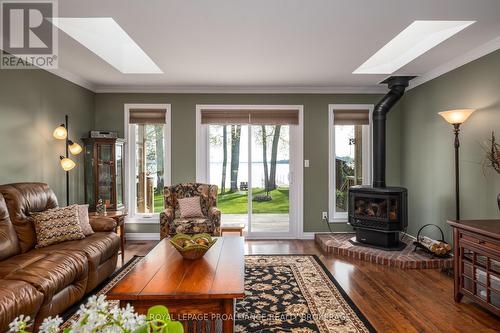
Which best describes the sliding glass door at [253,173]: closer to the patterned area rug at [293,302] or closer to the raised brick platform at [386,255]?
the raised brick platform at [386,255]

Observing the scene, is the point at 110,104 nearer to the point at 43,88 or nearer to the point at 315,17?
the point at 43,88

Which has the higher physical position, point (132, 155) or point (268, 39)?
point (268, 39)

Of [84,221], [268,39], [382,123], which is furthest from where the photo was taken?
[382,123]

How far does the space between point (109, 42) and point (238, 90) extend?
6.97ft

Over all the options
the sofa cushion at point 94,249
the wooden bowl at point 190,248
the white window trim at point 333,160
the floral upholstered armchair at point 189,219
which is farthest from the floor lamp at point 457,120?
the sofa cushion at point 94,249

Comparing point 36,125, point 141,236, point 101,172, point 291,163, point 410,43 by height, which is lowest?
point 141,236

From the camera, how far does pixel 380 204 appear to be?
4.39m

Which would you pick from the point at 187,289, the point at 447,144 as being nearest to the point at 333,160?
the point at 447,144

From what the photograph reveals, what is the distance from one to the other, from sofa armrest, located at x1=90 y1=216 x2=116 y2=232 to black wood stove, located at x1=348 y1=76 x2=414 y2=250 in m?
3.26

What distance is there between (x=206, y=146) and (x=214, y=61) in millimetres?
1811

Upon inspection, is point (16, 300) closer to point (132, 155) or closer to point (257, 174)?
point (132, 155)

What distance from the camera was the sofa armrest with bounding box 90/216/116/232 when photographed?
3.57 meters

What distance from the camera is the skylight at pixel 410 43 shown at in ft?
10.3
